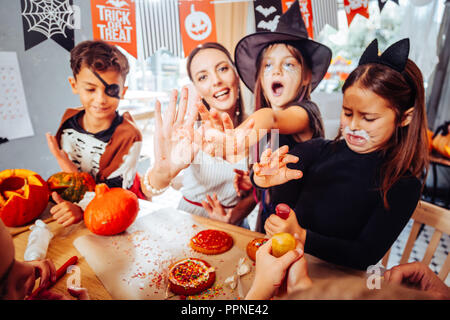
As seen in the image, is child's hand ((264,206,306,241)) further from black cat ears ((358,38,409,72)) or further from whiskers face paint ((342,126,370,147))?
black cat ears ((358,38,409,72))

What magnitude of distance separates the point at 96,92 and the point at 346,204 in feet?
3.09

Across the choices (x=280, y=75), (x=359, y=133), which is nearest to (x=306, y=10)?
(x=280, y=75)

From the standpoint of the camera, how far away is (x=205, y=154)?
1.05 meters

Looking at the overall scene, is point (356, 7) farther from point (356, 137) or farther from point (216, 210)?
point (216, 210)

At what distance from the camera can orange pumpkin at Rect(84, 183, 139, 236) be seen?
87 cm

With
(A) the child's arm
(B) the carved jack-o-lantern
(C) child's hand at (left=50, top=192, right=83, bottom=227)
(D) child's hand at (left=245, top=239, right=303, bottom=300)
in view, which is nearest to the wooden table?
(C) child's hand at (left=50, top=192, right=83, bottom=227)

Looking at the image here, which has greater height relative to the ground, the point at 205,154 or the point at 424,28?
the point at 424,28

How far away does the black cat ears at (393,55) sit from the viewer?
68 centimetres

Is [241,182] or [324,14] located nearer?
[324,14]

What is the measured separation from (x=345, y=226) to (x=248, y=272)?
1.11ft

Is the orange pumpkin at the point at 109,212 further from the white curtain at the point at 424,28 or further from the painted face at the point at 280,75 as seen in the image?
the white curtain at the point at 424,28

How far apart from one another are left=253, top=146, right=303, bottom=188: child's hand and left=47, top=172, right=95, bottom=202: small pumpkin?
0.68 m

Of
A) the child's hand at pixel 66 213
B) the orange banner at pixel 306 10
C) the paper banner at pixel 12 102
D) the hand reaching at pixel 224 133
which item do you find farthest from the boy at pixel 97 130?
the orange banner at pixel 306 10
